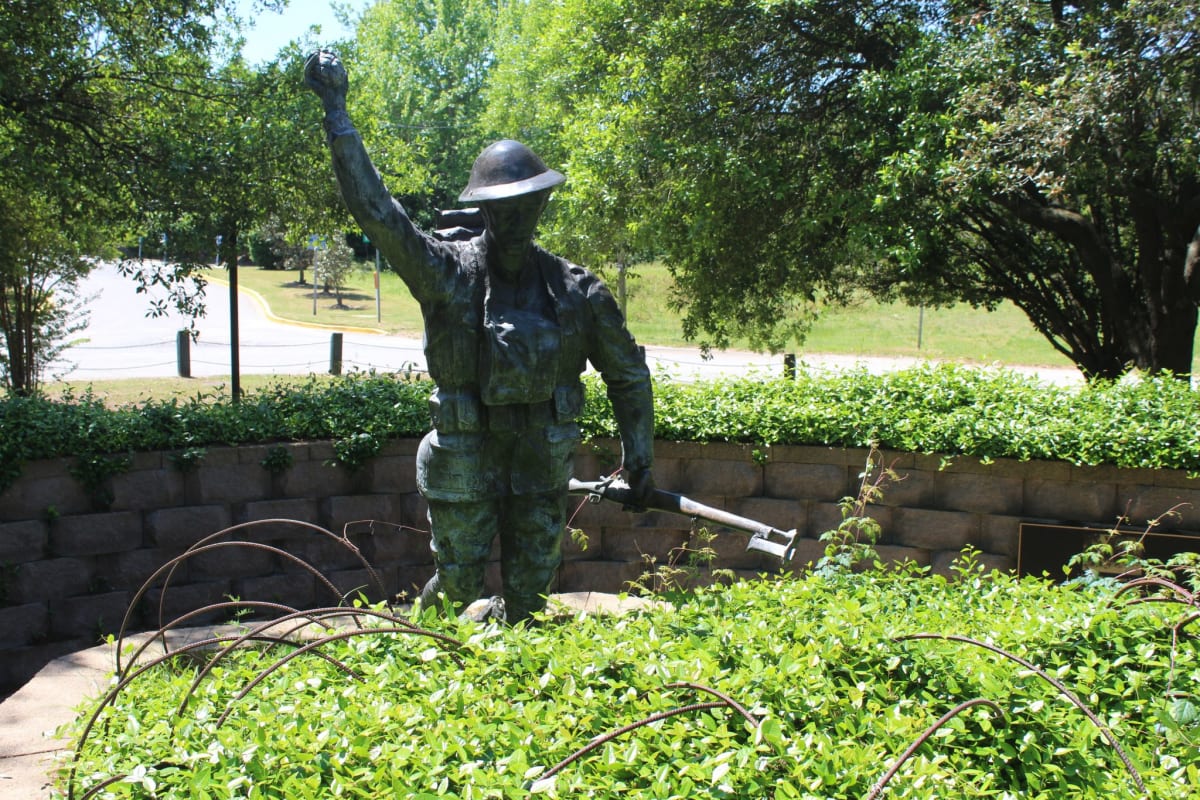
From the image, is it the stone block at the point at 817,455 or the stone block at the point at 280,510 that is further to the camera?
the stone block at the point at 817,455

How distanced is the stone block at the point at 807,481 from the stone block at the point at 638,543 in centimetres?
66

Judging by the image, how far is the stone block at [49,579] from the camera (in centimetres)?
529

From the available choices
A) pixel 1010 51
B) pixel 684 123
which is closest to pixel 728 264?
pixel 684 123

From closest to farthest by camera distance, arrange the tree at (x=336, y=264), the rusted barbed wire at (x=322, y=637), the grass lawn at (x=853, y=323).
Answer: the rusted barbed wire at (x=322, y=637), the grass lawn at (x=853, y=323), the tree at (x=336, y=264)

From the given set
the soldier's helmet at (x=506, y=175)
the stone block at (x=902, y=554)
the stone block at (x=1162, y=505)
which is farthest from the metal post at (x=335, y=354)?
the soldier's helmet at (x=506, y=175)

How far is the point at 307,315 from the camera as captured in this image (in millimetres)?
26594

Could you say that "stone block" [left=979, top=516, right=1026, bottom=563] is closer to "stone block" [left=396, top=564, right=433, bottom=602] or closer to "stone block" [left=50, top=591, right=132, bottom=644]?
"stone block" [left=396, top=564, right=433, bottom=602]

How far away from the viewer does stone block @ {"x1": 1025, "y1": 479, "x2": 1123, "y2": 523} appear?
18.7ft

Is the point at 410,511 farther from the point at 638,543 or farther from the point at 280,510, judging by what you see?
the point at 638,543

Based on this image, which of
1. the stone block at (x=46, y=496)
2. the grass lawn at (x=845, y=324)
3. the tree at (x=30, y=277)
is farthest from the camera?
the grass lawn at (x=845, y=324)

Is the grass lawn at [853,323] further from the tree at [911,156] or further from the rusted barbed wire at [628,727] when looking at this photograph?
the rusted barbed wire at [628,727]

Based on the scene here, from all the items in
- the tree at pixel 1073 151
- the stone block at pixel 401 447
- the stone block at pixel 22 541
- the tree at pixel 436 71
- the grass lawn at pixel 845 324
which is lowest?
the stone block at pixel 22 541

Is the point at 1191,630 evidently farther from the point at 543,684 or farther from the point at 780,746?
the point at 543,684

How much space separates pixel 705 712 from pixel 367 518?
4154mm
